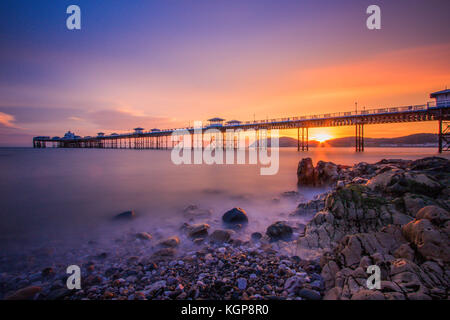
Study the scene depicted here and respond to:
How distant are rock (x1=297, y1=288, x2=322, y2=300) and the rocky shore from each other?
0.01m

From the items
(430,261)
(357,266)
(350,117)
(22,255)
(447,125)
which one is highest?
(350,117)

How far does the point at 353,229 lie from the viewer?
15.5 feet

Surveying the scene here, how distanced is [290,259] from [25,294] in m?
5.22

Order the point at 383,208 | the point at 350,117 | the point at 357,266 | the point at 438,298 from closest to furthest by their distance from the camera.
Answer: the point at 438,298
the point at 357,266
the point at 383,208
the point at 350,117

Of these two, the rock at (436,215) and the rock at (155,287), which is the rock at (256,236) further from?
the rock at (436,215)

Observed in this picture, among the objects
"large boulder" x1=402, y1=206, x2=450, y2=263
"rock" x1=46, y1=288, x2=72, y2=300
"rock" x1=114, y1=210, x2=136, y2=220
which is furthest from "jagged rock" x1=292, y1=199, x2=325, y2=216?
"rock" x1=46, y1=288, x2=72, y2=300

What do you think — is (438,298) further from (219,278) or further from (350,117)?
(350,117)

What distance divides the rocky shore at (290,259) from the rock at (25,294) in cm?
2

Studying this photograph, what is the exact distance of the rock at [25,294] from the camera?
347 centimetres

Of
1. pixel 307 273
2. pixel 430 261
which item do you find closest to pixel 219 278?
pixel 307 273

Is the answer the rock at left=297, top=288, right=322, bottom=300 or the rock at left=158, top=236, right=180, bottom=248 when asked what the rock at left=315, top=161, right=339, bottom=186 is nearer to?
the rock at left=158, top=236, right=180, bottom=248

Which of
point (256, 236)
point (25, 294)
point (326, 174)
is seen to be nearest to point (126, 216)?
point (25, 294)

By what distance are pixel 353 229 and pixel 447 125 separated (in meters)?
41.6

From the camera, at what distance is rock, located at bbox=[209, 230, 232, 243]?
5.64 m
